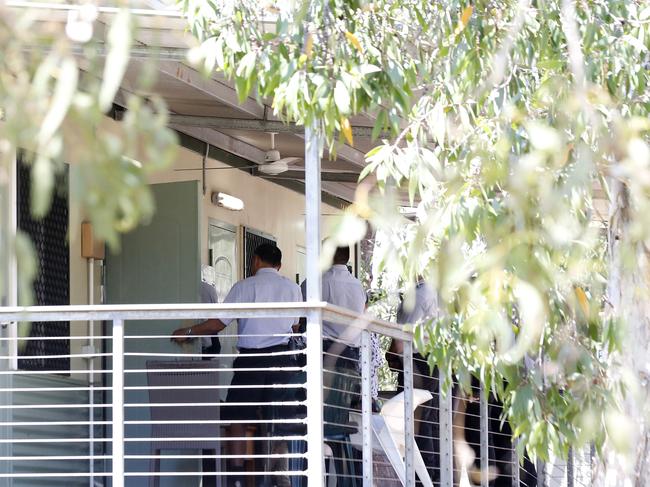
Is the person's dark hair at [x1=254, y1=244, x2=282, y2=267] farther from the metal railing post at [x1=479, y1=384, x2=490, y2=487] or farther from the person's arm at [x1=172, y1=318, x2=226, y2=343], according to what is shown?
the metal railing post at [x1=479, y1=384, x2=490, y2=487]

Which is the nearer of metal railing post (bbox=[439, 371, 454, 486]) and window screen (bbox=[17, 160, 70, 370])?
metal railing post (bbox=[439, 371, 454, 486])

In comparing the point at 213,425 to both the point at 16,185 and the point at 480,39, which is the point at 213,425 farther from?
the point at 480,39

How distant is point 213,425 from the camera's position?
23.8ft

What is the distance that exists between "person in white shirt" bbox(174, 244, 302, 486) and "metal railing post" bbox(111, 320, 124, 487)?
49.5 inches

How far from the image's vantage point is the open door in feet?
30.3

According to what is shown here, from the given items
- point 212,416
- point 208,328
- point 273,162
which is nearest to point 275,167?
point 273,162

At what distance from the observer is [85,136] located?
174cm

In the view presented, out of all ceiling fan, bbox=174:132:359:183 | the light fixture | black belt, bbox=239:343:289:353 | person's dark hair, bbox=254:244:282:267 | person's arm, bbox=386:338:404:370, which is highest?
ceiling fan, bbox=174:132:359:183

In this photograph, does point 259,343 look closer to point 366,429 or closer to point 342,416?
point 342,416

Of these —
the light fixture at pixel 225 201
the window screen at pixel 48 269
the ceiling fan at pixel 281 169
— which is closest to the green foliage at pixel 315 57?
the window screen at pixel 48 269

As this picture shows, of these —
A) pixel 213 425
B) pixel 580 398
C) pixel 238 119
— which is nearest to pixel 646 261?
pixel 580 398

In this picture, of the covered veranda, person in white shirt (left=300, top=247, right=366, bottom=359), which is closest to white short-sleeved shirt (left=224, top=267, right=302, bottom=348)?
person in white shirt (left=300, top=247, right=366, bottom=359)

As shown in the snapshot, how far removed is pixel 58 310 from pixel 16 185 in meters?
1.89

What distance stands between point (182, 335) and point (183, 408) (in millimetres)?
1121
